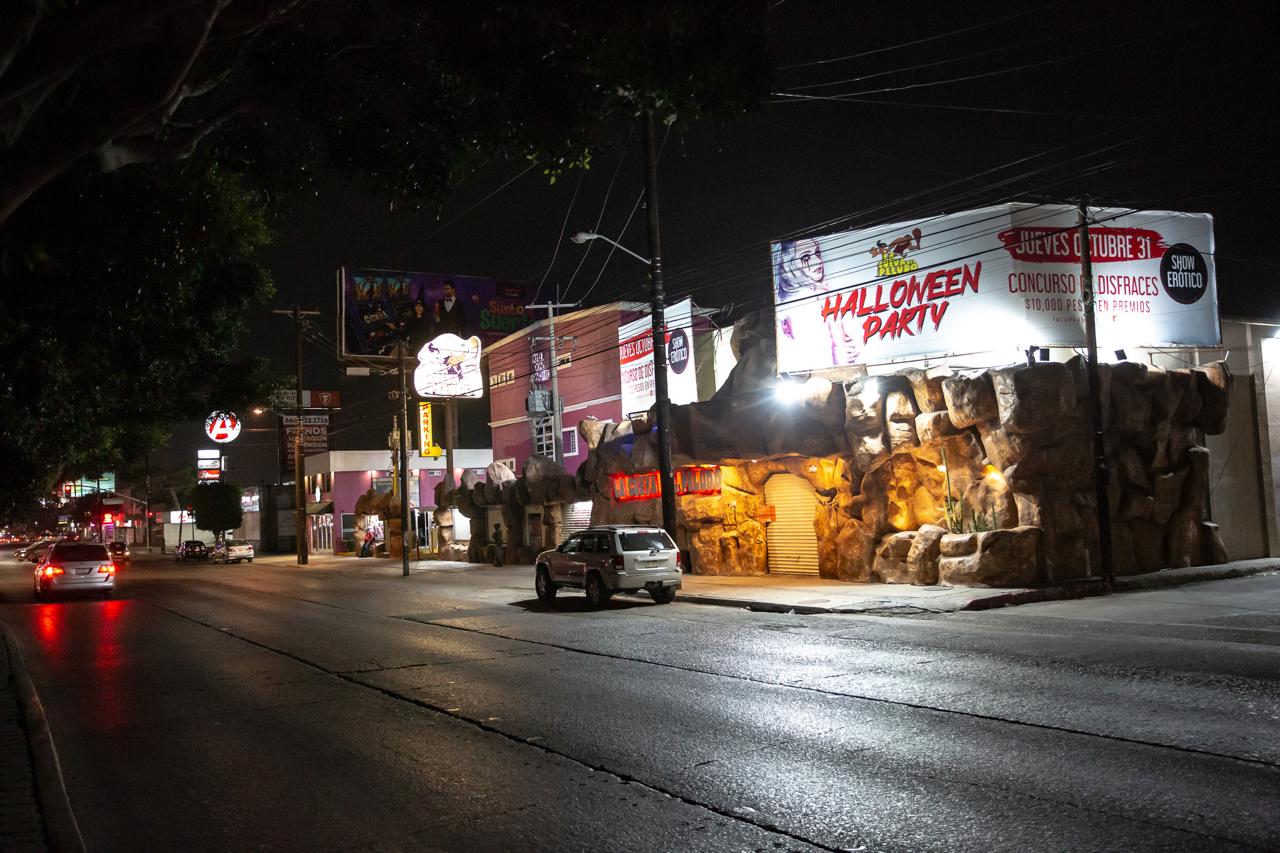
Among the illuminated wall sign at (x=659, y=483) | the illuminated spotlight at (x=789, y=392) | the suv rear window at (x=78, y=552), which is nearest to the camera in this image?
the illuminated spotlight at (x=789, y=392)

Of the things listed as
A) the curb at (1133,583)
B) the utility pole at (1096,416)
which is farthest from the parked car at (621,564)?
the utility pole at (1096,416)

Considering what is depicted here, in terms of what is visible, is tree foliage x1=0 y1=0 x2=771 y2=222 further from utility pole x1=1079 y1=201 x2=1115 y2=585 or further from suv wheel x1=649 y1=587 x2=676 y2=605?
utility pole x1=1079 y1=201 x2=1115 y2=585

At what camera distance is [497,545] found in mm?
37875

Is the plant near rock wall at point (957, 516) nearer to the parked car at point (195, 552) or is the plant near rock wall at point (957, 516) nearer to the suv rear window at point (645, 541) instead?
the suv rear window at point (645, 541)

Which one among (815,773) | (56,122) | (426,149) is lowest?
(815,773)

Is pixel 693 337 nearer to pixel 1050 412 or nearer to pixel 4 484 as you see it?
pixel 1050 412

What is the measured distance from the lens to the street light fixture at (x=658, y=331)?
81.7ft

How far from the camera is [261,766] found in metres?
7.73

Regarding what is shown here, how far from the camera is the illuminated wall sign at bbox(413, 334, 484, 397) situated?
39906 millimetres

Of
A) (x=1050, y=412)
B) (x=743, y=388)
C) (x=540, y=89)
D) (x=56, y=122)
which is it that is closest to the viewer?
(x=56, y=122)

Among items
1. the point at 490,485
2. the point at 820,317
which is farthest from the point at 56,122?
the point at 490,485

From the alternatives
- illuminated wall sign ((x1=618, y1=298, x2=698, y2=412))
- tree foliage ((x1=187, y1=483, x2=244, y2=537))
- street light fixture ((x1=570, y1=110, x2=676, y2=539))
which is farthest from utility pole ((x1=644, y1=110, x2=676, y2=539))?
tree foliage ((x1=187, y1=483, x2=244, y2=537))

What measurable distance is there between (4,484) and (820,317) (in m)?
21.2

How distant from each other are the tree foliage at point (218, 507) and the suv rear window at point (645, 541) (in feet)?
174
